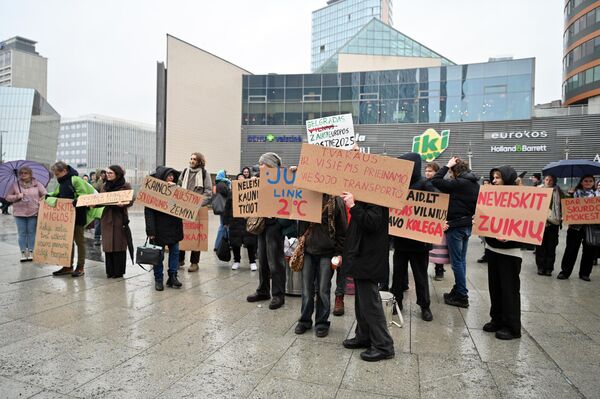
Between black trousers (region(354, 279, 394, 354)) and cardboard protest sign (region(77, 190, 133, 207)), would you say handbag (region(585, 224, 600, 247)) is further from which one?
→ cardboard protest sign (region(77, 190, 133, 207))

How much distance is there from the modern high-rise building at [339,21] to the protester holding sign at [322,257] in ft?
412

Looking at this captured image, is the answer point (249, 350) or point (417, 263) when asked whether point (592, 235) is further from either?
point (249, 350)

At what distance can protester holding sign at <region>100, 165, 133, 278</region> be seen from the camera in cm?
674

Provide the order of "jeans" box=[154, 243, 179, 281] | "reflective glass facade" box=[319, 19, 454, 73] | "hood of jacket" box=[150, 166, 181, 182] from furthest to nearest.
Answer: "reflective glass facade" box=[319, 19, 454, 73] → "hood of jacket" box=[150, 166, 181, 182] → "jeans" box=[154, 243, 179, 281]

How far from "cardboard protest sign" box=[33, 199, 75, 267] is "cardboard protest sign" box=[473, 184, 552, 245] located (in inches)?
258

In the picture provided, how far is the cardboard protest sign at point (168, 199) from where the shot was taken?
6.05 metres

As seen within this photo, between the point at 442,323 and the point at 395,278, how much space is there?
0.77 metres

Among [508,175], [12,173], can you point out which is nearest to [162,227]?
[12,173]

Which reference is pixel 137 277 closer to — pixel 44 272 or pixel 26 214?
pixel 44 272

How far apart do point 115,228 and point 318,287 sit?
413 centimetres

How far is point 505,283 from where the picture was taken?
14.3 feet

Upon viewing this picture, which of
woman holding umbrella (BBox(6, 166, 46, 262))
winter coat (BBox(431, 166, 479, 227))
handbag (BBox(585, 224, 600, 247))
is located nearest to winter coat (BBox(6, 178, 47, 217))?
woman holding umbrella (BBox(6, 166, 46, 262))

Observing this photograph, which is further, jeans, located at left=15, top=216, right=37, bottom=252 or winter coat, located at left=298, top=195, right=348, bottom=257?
jeans, located at left=15, top=216, right=37, bottom=252

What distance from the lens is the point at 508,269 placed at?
4.39m
